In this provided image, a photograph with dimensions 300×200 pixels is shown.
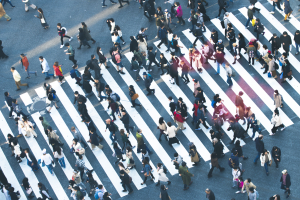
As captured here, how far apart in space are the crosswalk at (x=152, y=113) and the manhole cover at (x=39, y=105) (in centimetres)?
33

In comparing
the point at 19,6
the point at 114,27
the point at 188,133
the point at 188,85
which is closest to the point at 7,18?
the point at 19,6

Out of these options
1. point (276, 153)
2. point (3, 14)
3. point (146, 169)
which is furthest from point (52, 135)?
point (3, 14)

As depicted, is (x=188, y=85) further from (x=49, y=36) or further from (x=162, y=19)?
(x=49, y=36)

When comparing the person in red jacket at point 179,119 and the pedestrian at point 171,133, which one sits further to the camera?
the person in red jacket at point 179,119

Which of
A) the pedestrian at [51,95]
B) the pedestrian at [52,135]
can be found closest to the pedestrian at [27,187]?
the pedestrian at [52,135]

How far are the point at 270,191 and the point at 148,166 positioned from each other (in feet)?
18.0

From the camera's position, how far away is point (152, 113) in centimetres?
2272

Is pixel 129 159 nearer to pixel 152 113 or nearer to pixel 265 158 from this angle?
pixel 152 113

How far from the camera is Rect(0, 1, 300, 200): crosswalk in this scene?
2070 centimetres

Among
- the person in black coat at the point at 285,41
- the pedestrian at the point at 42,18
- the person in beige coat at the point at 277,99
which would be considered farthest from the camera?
the pedestrian at the point at 42,18

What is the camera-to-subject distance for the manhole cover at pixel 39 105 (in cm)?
2378

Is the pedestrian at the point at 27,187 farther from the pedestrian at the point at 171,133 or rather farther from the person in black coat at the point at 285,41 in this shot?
the person in black coat at the point at 285,41

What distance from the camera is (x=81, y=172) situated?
20.1 meters

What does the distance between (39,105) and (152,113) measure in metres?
6.40
